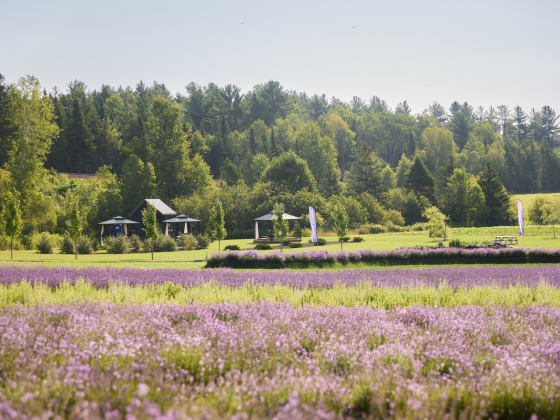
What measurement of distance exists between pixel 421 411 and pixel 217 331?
258 cm

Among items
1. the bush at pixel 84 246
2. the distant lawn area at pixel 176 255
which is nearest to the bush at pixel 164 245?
the distant lawn area at pixel 176 255

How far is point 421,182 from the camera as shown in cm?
6912

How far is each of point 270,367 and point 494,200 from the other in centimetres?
6506

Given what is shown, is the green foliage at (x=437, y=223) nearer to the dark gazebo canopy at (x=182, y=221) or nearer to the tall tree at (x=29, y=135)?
the dark gazebo canopy at (x=182, y=221)

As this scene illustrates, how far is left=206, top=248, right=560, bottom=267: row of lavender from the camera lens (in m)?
20.6

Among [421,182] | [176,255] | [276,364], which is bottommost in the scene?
[176,255]

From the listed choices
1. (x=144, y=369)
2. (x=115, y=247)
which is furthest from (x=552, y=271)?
(x=115, y=247)

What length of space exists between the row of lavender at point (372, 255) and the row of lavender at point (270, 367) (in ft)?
47.7

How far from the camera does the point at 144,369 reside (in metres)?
3.64

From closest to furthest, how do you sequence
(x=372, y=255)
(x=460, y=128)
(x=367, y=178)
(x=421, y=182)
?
(x=372, y=255)
(x=421, y=182)
(x=367, y=178)
(x=460, y=128)

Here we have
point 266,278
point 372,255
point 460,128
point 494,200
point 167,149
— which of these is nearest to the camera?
point 266,278

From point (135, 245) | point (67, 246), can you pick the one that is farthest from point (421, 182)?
point (67, 246)

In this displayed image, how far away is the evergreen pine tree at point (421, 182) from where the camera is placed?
6850 centimetres

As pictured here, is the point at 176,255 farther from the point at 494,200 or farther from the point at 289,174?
the point at 494,200
